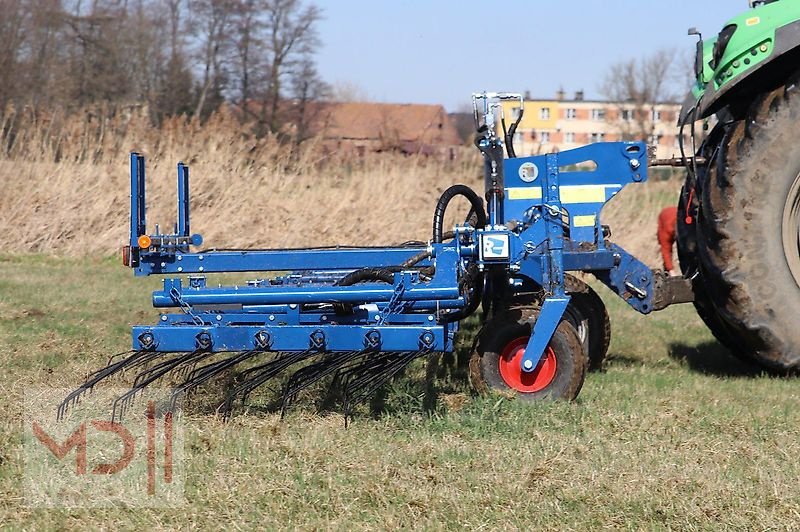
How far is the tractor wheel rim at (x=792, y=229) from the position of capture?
17.9 ft

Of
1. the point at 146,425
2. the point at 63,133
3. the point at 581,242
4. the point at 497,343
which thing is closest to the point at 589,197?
the point at 581,242

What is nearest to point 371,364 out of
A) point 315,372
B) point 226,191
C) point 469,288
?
point 315,372

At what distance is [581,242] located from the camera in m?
5.66

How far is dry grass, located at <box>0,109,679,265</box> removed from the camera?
12.2 m

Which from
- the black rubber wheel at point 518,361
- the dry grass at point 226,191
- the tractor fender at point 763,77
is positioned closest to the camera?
the black rubber wheel at point 518,361

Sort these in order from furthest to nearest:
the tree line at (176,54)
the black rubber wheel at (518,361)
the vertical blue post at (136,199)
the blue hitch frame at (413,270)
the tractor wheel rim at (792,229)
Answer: the tree line at (176,54), the tractor wheel rim at (792,229), the vertical blue post at (136,199), the black rubber wheel at (518,361), the blue hitch frame at (413,270)

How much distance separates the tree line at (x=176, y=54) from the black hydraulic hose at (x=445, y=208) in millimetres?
25264

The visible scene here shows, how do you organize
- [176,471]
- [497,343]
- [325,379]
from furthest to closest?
[325,379], [497,343], [176,471]

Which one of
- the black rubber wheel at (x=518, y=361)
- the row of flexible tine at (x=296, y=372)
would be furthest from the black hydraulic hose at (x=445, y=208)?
the row of flexible tine at (x=296, y=372)

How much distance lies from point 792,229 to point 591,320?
4.42ft

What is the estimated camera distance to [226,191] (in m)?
12.6

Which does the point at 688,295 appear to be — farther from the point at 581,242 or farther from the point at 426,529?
the point at 426,529

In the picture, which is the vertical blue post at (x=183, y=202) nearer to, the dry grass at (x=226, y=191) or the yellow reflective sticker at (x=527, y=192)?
the yellow reflective sticker at (x=527, y=192)

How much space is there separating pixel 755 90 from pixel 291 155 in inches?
330
